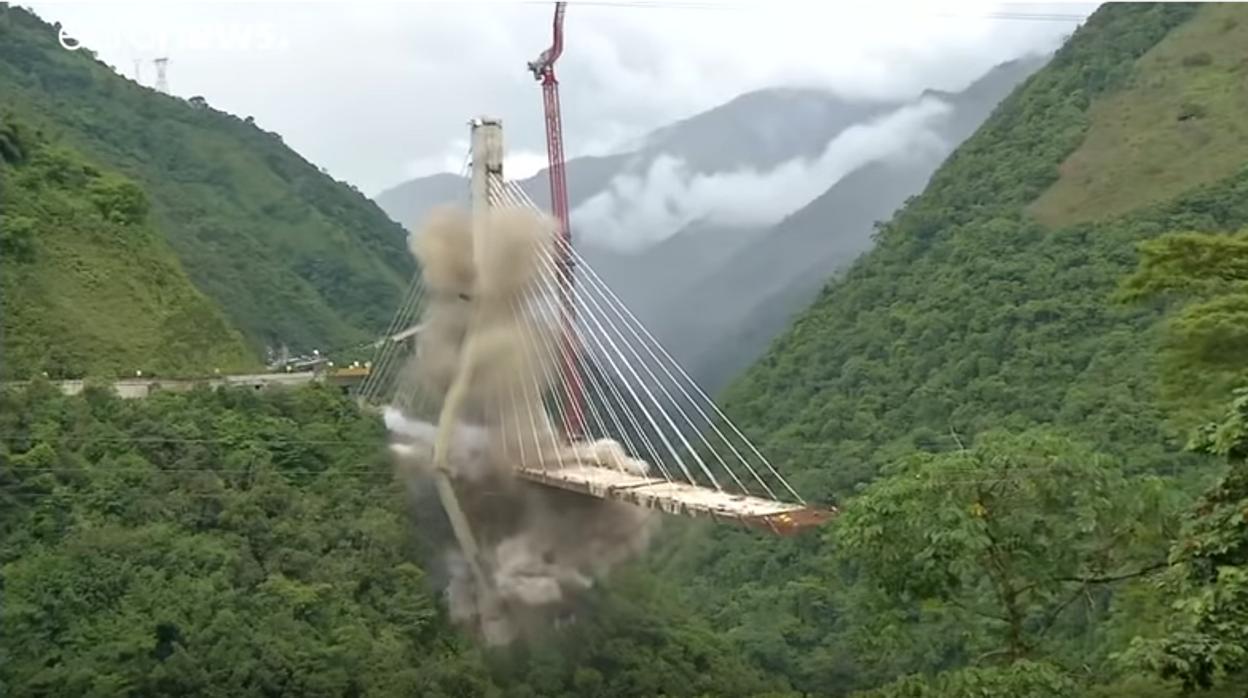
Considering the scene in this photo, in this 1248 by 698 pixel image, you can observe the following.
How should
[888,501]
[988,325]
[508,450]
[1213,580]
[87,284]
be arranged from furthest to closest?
[988,325], [87,284], [508,450], [888,501], [1213,580]

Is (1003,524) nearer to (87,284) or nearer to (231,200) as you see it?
(87,284)

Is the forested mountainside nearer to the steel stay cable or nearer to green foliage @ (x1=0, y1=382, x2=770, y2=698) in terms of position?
green foliage @ (x1=0, y1=382, x2=770, y2=698)

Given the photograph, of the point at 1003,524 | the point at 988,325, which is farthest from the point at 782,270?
the point at 1003,524

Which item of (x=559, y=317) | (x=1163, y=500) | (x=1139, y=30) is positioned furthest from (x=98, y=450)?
(x=1139, y=30)

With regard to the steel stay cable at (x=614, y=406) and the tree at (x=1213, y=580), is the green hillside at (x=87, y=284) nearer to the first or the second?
the steel stay cable at (x=614, y=406)

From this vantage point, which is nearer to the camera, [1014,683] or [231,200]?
[1014,683]

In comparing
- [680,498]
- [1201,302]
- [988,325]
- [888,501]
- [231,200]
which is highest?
[231,200]
